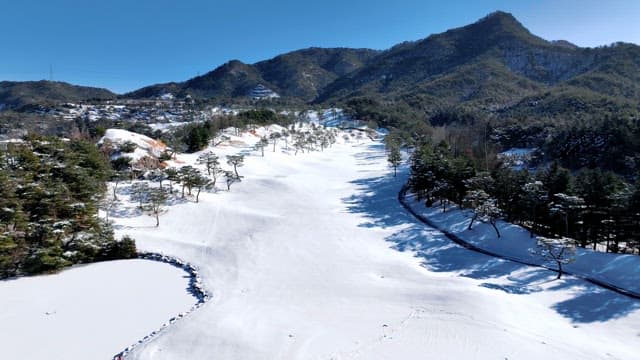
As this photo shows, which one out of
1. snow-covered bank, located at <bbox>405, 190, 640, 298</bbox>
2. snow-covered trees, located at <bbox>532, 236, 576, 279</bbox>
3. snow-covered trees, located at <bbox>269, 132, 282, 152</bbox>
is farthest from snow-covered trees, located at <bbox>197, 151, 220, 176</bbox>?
snow-covered trees, located at <bbox>532, 236, 576, 279</bbox>

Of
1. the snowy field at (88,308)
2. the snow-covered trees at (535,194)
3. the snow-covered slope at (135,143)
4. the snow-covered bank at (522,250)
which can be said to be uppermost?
the snow-covered slope at (135,143)

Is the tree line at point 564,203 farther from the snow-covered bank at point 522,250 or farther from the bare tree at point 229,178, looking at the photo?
the bare tree at point 229,178

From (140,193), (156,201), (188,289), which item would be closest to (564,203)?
(188,289)

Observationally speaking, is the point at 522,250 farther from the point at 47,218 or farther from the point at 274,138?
the point at 274,138

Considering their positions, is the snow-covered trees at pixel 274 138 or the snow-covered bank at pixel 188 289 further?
the snow-covered trees at pixel 274 138

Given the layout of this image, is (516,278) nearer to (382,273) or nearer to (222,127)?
(382,273)

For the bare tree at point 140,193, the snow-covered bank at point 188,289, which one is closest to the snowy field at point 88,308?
the snow-covered bank at point 188,289

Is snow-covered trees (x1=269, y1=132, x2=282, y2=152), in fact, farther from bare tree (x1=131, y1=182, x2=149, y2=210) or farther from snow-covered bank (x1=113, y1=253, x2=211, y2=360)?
snow-covered bank (x1=113, y1=253, x2=211, y2=360)
